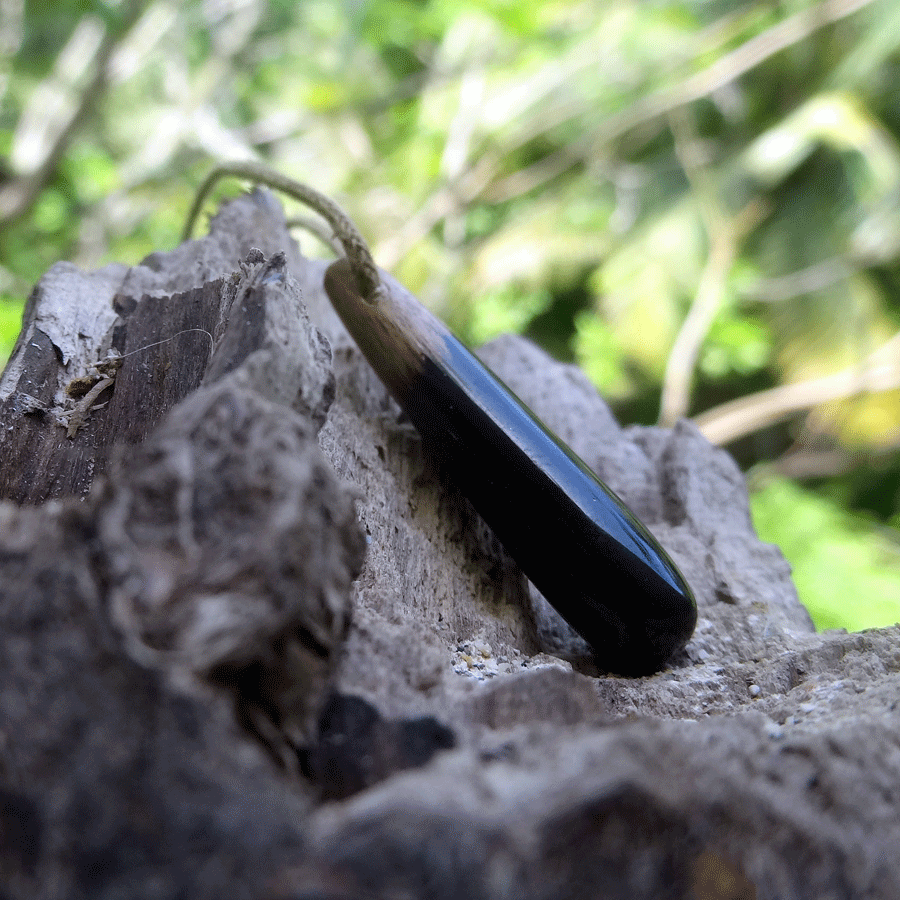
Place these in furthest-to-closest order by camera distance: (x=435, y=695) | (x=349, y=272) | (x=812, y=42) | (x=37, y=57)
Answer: (x=37, y=57), (x=812, y=42), (x=349, y=272), (x=435, y=695)

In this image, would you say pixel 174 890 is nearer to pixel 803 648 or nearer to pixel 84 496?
pixel 84 496

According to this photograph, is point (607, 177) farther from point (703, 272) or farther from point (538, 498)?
point (538, 498)

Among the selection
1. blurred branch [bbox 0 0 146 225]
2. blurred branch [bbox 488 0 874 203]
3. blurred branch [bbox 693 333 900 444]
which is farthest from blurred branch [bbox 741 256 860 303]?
blurred branch [bbox 0 0 146 225]

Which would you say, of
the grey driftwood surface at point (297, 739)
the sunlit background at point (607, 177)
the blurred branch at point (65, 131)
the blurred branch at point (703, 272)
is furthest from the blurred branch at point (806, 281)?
the grey driftwood surface at point (297, 739)

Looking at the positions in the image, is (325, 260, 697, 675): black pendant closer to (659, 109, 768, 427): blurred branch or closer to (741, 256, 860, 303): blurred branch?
(659, 109, 768, 427): blurred branch

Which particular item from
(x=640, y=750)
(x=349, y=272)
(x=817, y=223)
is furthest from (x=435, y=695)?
(x=817, y=223)

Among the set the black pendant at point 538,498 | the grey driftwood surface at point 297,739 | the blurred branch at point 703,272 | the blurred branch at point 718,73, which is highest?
the blurred branch at point 718,73

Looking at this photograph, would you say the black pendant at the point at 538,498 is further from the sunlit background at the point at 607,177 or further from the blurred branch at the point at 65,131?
the blurred branch at the point at 65,131
